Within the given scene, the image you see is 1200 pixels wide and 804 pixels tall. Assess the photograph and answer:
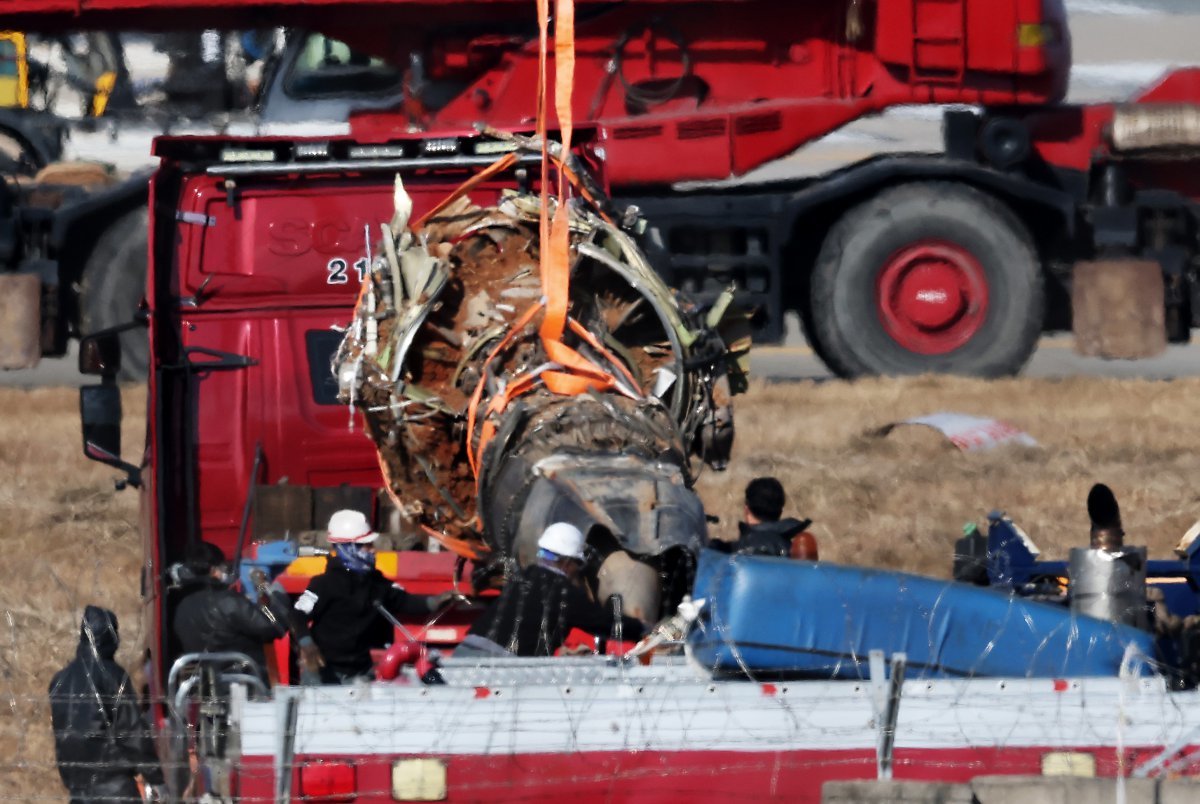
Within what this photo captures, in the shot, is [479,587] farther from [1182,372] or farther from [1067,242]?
[1182,372]

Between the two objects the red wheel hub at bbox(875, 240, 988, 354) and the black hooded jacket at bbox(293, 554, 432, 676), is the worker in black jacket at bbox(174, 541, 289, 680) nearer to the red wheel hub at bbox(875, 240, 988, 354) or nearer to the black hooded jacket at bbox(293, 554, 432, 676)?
the black hooded jacket at bbox(293, 554, 432, 676)

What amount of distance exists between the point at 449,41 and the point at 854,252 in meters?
3.09

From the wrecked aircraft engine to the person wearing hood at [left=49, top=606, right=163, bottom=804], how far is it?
137 cm

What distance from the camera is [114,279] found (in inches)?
653

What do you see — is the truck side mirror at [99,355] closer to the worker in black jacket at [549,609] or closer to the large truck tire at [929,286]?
the worker in black jacket at [549,609]

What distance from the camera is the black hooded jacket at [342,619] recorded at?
7758 millimetres

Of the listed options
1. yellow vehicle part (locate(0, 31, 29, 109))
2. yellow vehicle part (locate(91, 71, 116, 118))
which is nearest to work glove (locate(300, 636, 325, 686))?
yellow vehicle part (locate(91, 71, 116, 118))

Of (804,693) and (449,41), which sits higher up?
(449,41)

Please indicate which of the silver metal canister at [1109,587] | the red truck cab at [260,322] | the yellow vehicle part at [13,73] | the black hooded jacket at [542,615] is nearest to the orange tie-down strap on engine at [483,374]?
the red truck cab at [260,322]

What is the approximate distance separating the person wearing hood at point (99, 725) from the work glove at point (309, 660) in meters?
0.63

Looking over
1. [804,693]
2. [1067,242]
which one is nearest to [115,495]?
[1067,242]

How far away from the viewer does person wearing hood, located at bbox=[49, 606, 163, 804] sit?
7691 millimetres

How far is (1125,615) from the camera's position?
7156 millimetres

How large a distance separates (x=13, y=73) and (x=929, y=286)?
699 cm
